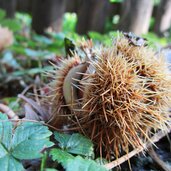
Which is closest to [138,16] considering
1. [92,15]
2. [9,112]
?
[92,15]

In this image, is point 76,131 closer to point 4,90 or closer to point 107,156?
A: point 107,156

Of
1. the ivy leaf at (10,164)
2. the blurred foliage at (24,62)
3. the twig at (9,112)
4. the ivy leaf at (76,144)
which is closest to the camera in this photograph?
the ivy leaf at (10,164)

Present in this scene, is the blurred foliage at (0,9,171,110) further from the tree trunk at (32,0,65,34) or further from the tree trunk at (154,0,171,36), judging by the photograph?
the tree trunk at (154,0,171,36)

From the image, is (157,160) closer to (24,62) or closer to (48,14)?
(24,62)

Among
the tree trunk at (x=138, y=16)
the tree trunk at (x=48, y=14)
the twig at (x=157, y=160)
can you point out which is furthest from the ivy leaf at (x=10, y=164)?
the tree trunk at (x=48, y=14)

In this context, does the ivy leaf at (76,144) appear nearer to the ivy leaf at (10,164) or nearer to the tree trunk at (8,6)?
the ivy leaf at (10,164)
